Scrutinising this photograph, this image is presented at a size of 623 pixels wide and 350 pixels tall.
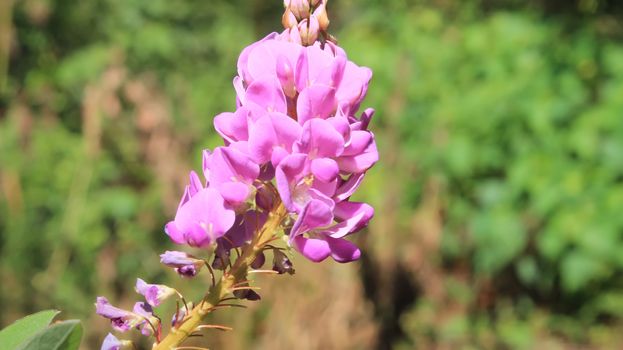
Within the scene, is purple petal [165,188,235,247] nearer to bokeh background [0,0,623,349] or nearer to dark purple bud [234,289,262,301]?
dark purple bud [234,289,262,301]

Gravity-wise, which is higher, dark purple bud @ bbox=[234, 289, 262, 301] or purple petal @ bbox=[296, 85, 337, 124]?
purple petal @ bbox=[296, 85, 337, 124]

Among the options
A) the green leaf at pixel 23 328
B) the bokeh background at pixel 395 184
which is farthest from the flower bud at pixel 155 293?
the bokeh background at pixel 395 184

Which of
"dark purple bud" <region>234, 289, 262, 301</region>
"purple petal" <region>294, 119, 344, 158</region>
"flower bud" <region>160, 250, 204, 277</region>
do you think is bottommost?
"dark purple bud" <region>234, 289, 262, 301</region>

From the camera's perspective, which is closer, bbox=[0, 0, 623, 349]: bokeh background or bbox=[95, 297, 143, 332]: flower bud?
bbox=[95, 297, 143, 332]: flower bud

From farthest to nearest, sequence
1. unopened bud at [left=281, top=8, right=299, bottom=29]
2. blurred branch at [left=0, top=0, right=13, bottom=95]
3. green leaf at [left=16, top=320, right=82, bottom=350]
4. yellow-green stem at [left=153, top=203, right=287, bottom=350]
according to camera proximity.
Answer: blurred branch at [left=0, top=0, right=13, bottom=95], unopened bud at [left=281, top=8, right=299, bottom=29], yellow-green stem at [left=153, top=203, right=287, bottom=350], green leaf at [left=16, top=320, right=82, bottom=350]

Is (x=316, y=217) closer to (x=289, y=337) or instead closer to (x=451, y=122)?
(x=289, y=337)

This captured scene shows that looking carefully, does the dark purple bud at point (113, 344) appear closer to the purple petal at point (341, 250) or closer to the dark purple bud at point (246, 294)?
the dark purple bud at point (246, 294)

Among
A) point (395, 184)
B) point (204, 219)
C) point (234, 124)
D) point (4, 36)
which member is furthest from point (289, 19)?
point (4, 36)

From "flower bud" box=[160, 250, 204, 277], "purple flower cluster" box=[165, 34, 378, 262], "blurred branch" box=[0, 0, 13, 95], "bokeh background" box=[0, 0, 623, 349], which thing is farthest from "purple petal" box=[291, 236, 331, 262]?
"blurred branch" box=[0, 0, 13, 95]
